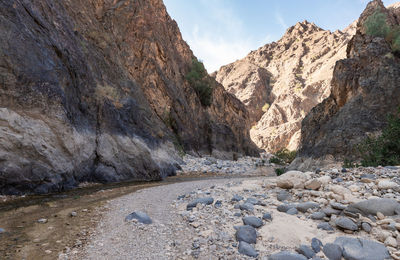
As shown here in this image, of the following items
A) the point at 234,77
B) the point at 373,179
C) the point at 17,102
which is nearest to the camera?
the point at 373,179

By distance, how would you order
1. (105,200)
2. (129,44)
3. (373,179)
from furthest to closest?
(129,44), (105,200), (373,179)

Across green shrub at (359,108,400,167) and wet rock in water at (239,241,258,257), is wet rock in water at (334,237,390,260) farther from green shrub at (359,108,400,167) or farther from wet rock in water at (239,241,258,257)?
green shrub at (359,108,400,167)

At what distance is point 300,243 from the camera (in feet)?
9.19

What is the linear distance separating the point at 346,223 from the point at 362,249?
0.65 metres

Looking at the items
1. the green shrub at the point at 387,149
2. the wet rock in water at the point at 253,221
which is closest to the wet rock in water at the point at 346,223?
the wet rock in water at the point at 253,221

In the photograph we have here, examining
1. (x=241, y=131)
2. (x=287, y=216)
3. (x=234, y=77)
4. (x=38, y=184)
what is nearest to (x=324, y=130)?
(x=287, y=216)

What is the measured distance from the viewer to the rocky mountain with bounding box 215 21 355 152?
54.7m

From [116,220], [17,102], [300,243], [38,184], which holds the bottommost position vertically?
[300,243]

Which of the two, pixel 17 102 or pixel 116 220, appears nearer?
pixel 116 220

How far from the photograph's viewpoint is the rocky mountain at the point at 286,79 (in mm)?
54688

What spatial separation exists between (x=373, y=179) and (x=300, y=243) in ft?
12.0

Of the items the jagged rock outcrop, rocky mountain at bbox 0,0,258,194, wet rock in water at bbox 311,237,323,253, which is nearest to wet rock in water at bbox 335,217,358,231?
wet rock in water at bbox 311,237,323,253

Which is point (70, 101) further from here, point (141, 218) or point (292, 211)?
point (292, 211)

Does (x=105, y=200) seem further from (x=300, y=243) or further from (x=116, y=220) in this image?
(x=300, y=243)
